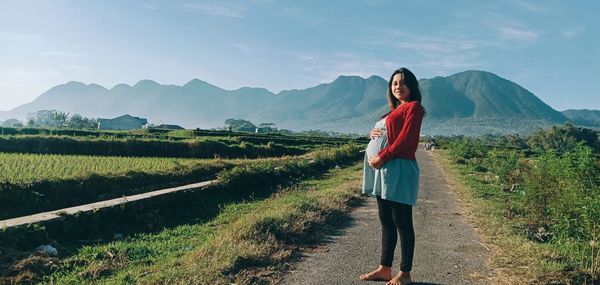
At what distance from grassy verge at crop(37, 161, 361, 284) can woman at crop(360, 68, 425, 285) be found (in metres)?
1.20

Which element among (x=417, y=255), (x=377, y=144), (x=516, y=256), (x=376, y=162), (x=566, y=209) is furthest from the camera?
(x=566, y=209)

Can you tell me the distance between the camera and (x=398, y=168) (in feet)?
13.6

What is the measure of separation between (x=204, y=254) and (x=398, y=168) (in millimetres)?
2338

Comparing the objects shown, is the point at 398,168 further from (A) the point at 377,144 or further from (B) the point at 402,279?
(B) the point at 402,279

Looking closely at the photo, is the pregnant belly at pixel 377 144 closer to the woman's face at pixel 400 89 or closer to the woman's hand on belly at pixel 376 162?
Result: the woman's hand on belly at pixel 376 162

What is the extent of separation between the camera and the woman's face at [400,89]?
423cm

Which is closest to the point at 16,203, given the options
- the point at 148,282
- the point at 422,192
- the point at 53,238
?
the point at 53,238

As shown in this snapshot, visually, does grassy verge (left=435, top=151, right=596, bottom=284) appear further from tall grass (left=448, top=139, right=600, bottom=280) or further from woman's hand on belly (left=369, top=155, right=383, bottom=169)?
woman's hand on belly (left=369, top=155, right=383, bottom=169)

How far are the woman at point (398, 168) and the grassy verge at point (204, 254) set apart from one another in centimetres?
120

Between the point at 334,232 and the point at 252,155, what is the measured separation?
81.8ft

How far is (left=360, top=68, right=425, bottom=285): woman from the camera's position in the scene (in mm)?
4082

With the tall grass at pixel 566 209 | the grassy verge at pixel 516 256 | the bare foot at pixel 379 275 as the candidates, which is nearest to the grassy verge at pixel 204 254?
the bare foot at pixel 379 275

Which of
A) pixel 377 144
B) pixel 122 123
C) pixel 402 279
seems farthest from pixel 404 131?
pixel 122 123

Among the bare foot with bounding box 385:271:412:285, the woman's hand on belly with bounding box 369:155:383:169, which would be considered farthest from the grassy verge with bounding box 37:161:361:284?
the woman's hand on belly with bounding box 369:155:383:169
